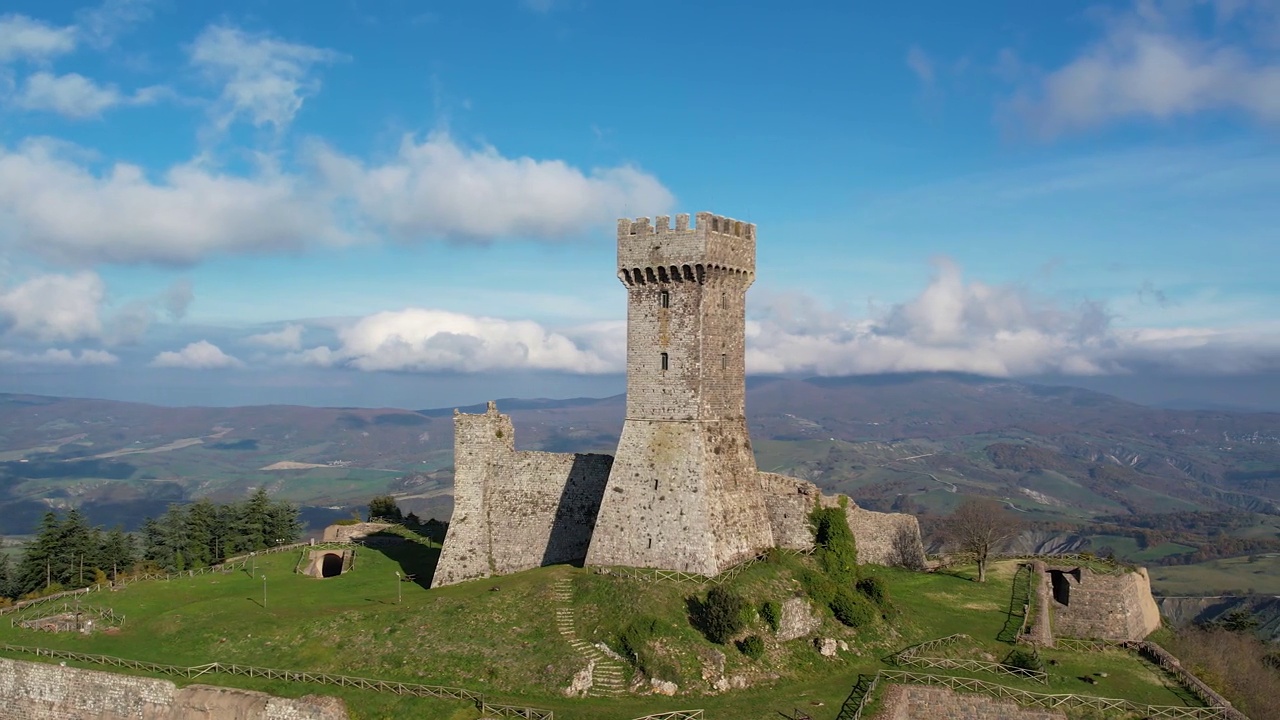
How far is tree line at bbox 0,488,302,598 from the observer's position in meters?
66.9

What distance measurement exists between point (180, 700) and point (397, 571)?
19844 millimetres

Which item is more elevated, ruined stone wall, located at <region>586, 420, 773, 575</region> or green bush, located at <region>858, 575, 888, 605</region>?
ruined stone wall, located at <region>586, 420, 773, 575</region>

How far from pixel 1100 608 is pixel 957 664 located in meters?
12.6

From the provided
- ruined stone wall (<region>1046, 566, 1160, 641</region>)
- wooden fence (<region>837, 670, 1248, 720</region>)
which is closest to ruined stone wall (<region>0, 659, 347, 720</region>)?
wooden fence (<region>837, 670, 1248, 720</region>)

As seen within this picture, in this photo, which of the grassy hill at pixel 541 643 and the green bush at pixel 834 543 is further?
the green bush at pixel 834 543

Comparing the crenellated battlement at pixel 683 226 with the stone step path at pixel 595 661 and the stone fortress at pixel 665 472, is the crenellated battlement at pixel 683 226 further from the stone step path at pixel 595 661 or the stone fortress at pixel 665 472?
the stone step path at pixel 595 661

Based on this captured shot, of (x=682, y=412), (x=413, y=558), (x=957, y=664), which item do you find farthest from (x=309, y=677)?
(x=957, y=664)

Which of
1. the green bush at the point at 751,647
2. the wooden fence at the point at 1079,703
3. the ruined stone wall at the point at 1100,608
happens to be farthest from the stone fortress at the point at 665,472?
the ruined stone wall at the point at 1100,608

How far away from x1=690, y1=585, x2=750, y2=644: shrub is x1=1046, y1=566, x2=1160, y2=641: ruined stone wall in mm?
19013

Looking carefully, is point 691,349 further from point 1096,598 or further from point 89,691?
point 89,691

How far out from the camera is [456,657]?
Answer: 125 ft

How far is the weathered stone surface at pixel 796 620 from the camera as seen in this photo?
4012 centimetres

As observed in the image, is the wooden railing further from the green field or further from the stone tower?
the green field

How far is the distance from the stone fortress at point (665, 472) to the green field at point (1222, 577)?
126 m
